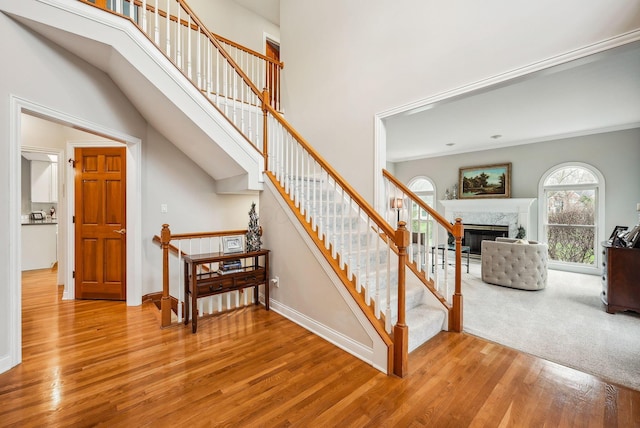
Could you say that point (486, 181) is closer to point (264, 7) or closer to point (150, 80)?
point (264, 7)

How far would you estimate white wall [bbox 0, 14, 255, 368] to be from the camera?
2.04m

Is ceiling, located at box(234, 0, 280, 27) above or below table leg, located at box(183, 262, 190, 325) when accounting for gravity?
above

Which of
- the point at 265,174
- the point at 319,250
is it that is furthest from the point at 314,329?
the point at 265,174

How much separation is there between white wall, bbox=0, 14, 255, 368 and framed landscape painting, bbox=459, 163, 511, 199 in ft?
18.6

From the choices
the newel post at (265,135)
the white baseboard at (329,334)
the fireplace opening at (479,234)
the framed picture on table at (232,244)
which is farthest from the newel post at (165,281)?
the fireplace opening at (479,234)

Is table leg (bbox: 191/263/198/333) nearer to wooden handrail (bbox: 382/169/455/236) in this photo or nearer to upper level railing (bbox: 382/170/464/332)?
upper level railing (bbox: 382/170/464/332)

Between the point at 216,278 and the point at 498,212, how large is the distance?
6.63m

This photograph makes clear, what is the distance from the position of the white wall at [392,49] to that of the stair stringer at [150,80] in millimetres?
1375

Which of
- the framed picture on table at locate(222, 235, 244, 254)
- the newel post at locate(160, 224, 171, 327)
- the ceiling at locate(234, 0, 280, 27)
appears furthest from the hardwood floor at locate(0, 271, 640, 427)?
the ceiling at locate(234, 0, 280, 27)

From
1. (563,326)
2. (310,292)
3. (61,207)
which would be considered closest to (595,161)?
(563,326)

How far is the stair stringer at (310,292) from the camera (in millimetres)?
2225

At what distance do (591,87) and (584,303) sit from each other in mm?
2895

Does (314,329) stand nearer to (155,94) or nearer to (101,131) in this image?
(155,94)

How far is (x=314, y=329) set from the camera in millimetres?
2703
